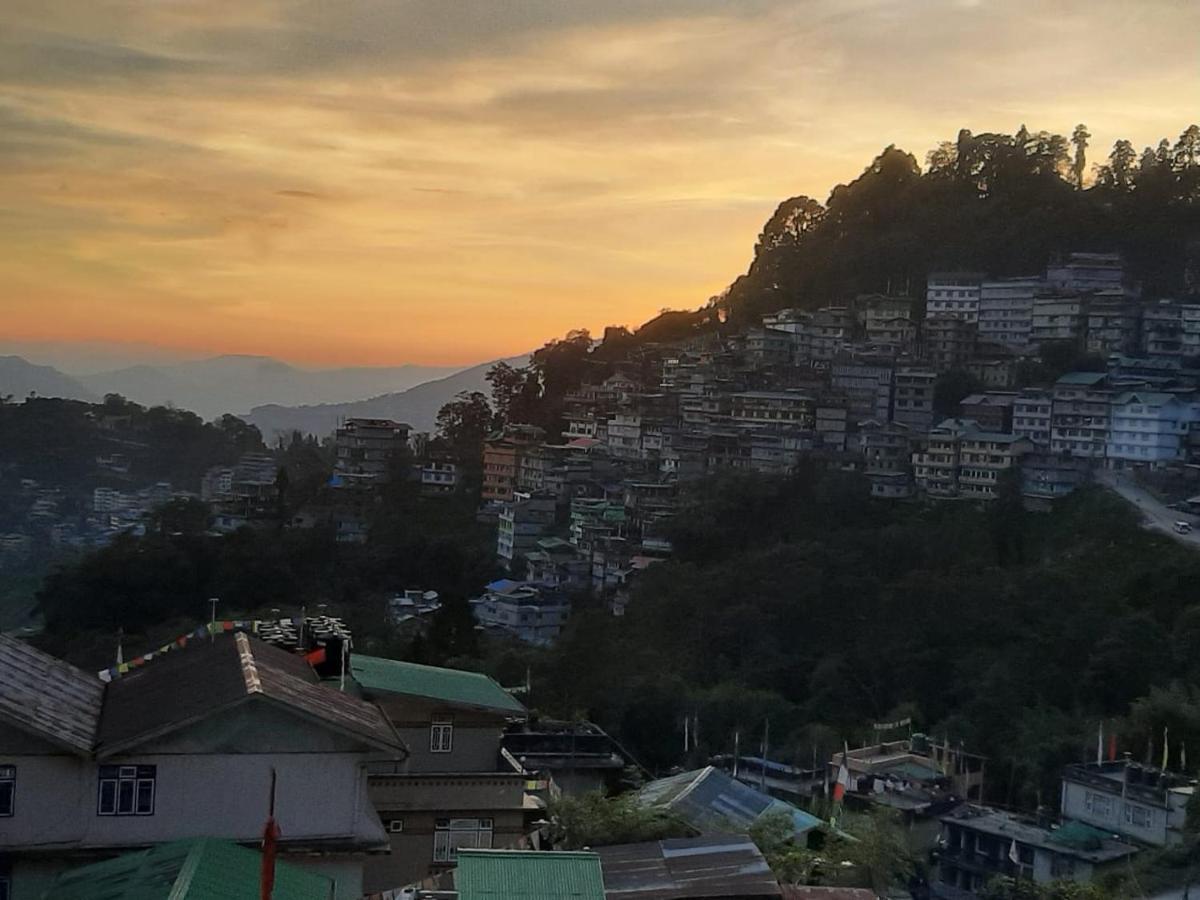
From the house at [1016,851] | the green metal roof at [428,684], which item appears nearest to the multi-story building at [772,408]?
the house at [1016,851]

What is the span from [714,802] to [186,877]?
4057mm

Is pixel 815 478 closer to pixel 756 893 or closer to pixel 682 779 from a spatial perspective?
pixel 682 779

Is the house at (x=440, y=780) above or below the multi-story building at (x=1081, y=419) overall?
below

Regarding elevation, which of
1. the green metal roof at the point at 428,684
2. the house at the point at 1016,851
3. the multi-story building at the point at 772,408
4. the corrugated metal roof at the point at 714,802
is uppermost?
the multi-story building at the point at 772,408

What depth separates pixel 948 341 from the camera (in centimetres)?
3341

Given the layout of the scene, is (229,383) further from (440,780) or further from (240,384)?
(440,780)

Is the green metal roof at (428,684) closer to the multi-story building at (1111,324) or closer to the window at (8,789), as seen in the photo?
the window at (8,789)

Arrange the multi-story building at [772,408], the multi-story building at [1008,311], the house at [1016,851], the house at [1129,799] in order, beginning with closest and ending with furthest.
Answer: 1. the house at [1016,851]
2. the house at [1129,799]
3. the multi-story building at [772,408]
4. the multi-story building at [1008,311]

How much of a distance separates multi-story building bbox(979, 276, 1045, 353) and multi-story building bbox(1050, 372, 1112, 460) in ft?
13.7

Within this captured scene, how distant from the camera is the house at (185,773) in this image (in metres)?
Answer: 4.86

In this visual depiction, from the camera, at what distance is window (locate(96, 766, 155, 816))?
195 inches

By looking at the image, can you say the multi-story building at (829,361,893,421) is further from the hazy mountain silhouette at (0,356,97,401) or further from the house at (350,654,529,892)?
the hazy mountain silhouette at (0,356,97,401)

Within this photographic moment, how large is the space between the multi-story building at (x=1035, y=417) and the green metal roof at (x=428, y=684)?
2374 centimetres

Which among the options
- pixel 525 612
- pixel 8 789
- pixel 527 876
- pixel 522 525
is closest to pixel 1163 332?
pixel 522 525
